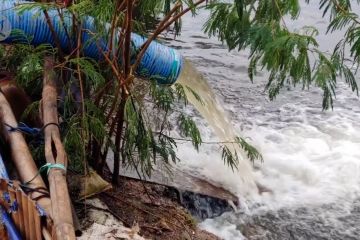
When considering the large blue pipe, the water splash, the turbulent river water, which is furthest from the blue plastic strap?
the water splash

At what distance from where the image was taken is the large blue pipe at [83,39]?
331 cm

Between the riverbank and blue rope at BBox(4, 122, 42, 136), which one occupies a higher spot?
blue rope at BBox(4, 122, 42, 136)

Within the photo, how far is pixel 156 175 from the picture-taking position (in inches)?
172

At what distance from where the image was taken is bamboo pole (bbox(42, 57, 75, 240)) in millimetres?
2160

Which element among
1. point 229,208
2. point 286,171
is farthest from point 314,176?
point 229,208

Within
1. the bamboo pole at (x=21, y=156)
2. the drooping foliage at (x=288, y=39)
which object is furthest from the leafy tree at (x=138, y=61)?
the bamboo pole at (x=21, y=156)

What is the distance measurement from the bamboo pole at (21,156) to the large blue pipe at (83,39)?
25.9 inches

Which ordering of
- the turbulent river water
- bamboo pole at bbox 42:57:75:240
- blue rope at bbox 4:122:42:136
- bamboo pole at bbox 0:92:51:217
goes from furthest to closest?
the turbulent river water → blue rope at bbox 4:122:42:136 → bamboo pole at bbox 0:92:51:217 → bamboo pole at bbox 42:57:75:240

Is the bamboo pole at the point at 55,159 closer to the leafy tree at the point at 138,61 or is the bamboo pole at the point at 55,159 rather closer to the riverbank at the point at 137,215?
the leafy tree at the point at 138,61

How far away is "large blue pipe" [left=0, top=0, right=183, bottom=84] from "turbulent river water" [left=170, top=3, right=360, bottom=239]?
1239mm

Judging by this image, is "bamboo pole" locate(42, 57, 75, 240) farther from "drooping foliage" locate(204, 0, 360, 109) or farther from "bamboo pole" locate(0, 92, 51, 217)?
"drooping foliage" locate(204, 0, 360, 109)

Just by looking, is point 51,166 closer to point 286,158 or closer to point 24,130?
point 24,130

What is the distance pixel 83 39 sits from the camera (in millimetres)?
3631

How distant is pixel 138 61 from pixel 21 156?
94cm
